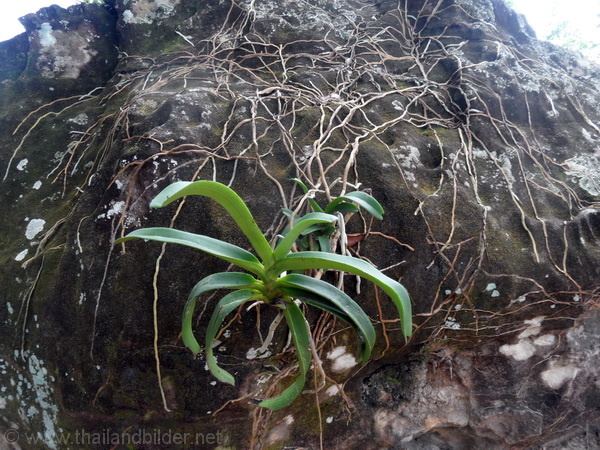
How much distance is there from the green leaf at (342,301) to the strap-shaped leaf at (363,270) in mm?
35

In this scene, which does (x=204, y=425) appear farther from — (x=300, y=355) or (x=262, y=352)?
(x=300, y=355)

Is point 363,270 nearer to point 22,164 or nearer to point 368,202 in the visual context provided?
point 368,202

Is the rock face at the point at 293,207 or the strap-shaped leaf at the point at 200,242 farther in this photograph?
the rock face at the point at 293,207

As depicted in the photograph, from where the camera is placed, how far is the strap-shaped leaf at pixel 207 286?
2.52ft

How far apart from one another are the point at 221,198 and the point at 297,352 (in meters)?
0.38

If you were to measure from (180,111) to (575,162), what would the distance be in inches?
58.9

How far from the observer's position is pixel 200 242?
0.78 m

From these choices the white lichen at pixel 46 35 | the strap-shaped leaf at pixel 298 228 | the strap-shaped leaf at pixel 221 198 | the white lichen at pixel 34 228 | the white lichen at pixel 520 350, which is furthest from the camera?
the white lichen at pixel 46 35

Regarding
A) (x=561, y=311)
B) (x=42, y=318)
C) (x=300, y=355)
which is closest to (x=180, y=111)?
(x=42, y=318)

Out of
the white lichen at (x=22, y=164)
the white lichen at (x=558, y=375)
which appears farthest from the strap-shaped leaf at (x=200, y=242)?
the white lichen at (x=558, y=375)

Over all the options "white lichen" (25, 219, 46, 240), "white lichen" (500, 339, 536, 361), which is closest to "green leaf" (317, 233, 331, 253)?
"white lichen" (500, 339, 536, 361)

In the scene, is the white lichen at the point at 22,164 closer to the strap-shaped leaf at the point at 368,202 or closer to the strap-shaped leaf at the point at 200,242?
the strap-shaped leaf at the point at 200,242

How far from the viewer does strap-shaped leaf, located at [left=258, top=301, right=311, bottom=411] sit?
83cm

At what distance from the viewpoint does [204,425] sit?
1.07 m
